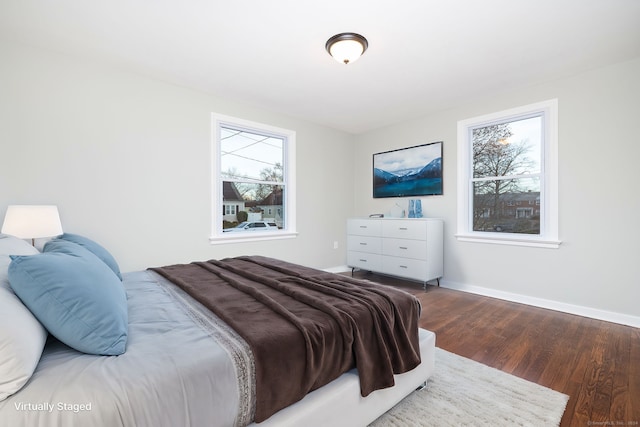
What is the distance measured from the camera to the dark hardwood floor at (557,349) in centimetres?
162

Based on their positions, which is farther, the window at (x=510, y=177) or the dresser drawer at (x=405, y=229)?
the dresser drawer at (x=405, y=229)

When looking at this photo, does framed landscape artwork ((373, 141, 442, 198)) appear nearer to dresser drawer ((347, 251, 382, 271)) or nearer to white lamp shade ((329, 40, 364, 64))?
dresser drawer ((347, 251, 382, 271))

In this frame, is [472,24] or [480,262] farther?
[480,262]

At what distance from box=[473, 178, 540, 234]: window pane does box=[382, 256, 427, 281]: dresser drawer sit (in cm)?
90

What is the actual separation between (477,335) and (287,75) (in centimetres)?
306

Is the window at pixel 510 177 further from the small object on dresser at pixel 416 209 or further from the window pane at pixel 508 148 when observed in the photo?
the small object on dresser at pixel 416 209

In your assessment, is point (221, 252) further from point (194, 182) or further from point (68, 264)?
point (68, 264)

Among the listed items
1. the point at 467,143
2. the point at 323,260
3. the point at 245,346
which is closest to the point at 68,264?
the point at 245,346

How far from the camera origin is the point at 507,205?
3.60 metres

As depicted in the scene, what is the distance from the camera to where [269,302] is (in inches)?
57.2

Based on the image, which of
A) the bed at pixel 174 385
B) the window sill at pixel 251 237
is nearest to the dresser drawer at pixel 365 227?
the window sill at pixel 251 237

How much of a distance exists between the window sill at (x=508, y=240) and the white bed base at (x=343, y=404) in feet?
8.23

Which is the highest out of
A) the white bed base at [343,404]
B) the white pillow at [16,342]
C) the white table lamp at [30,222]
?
the white table lamp at [30,222]

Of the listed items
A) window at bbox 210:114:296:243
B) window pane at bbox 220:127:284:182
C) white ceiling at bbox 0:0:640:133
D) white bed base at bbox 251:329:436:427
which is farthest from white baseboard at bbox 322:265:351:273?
white bed base at bbox 251:329:436:427
